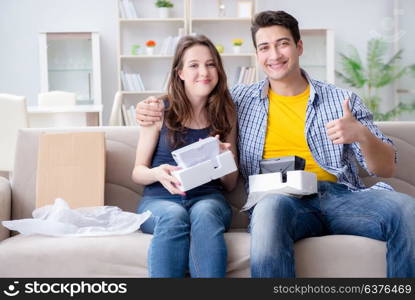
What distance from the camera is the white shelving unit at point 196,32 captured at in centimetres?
640

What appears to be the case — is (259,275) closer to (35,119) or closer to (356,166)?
(356,166)

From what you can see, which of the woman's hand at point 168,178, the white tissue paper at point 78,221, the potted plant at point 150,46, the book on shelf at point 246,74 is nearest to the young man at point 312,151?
the woman's hand at point 168,178

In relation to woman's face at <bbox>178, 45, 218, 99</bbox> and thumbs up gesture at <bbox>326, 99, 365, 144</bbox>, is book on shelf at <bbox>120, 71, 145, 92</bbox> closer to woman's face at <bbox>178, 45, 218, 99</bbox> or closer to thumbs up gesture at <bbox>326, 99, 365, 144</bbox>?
woman's face at <bbox>178, 45, 218, 99</bbox>

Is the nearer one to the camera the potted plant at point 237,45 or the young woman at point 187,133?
the young woman at point 187,133

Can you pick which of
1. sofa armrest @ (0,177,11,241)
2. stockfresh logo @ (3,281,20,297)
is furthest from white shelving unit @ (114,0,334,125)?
stockfresh logo @ (3,281,20,297)

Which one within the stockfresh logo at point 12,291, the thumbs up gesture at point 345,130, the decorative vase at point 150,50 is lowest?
the stockfresh logo at point 12,291

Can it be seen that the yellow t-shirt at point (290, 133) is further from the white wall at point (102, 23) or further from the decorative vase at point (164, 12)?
the white wall at point (102, 23)

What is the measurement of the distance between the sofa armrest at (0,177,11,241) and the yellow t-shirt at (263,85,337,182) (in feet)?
3.16

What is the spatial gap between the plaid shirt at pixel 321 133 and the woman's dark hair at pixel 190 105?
79 millimetres

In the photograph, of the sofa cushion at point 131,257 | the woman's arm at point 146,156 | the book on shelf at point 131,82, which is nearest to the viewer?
the sofa cushion at point 131,257

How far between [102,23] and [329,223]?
17.1 feet

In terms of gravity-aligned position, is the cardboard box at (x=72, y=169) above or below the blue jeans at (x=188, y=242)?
above

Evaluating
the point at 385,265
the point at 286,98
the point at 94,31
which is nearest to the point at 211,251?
the point at 385,265

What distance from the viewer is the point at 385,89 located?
6688 millimetres
